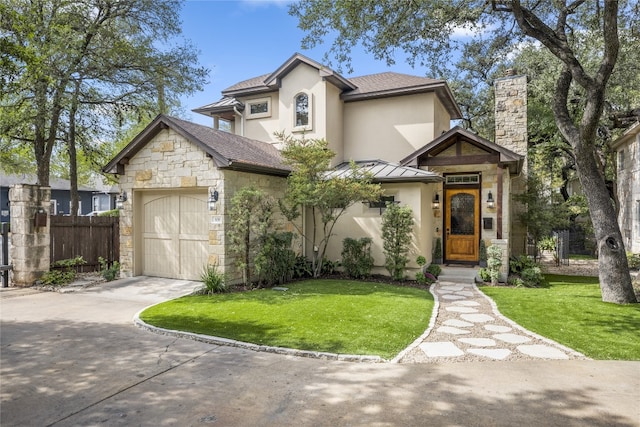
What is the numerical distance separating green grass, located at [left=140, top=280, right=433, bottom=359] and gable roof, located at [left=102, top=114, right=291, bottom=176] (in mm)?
3230

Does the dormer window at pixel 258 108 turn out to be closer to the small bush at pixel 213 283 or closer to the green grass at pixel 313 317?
the small bush at pixel 213 283

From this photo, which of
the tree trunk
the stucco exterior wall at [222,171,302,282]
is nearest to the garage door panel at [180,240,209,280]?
the stucco exterior wall at [222,171,302,282]

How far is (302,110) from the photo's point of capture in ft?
46.1

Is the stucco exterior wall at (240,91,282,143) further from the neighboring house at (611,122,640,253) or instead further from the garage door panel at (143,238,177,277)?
the neighboring house at (611,122,640,253)

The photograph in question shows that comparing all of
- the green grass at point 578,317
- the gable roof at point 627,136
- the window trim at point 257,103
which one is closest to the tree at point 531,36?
the green grass at point 578,317

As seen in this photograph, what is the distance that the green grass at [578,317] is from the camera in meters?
5.63

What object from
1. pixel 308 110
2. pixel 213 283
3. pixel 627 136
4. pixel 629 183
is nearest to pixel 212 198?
Answer: pixel 213 283

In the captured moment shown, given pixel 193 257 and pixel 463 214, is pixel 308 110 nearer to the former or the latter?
pixel 463 214

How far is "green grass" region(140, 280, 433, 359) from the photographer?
5.84 metres

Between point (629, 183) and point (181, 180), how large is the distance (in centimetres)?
1796

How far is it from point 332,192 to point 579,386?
6876 millimetres

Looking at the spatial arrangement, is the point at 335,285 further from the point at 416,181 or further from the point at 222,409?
the point at 222,409

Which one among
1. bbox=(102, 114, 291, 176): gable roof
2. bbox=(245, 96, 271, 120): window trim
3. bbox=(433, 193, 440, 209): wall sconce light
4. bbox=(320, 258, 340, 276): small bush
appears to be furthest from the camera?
bbox=(245, 96, 271, 120): window trim

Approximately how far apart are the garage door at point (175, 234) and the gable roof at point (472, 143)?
6.33 m
